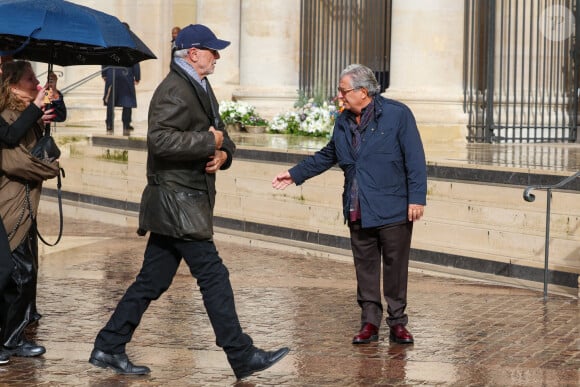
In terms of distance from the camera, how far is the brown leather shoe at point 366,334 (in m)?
8.24

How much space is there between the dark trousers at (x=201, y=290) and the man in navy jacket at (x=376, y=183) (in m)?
1.16

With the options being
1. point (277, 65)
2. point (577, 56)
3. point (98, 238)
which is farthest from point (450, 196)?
point (277, 65)

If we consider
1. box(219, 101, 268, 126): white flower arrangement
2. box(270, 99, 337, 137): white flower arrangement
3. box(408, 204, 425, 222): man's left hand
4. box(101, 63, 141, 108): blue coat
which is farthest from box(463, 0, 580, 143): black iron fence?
box(408, 204, 425, 222): man's left hand

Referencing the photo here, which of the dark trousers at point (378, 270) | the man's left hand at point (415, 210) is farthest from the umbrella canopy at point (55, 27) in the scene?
the man's left hand at point (415, 210)

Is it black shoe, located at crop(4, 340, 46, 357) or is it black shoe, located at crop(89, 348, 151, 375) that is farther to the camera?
black shoe, located at crop(4, 340, 46, 357)

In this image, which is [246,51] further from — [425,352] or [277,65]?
[425,352]

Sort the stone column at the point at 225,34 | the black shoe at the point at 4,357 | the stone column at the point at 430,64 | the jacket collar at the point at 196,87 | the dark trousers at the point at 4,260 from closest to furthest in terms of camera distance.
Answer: the jacket collar at the point at 196,87 → the dark trousers at the point at 4,260 → the black shoe at the point at 4,357 → the stone column at the point at 430,64 → the stone column at the point at 225,34

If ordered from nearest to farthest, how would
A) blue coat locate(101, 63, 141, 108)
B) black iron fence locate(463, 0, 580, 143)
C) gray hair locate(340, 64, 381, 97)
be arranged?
gray hair locate(340, 64, 381, 97), black iron fence locate(463, 0, 580, 143), blue coat locate(101, 63, 141, 108)

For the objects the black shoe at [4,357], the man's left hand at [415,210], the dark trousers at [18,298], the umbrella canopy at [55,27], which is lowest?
the black shoe at [4,357]

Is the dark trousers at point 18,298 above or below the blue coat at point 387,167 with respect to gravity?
below

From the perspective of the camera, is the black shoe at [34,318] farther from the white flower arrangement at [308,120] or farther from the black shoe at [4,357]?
the white flower arrangement at [308,120]

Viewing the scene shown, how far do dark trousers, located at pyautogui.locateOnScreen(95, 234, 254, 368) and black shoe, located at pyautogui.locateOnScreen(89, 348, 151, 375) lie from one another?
0.03 m

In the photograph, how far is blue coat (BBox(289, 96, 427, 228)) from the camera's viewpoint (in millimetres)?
8102

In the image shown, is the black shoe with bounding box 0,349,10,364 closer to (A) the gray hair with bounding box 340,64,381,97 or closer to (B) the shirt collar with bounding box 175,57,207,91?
(B) the shirt collar with bounding box 175,57,207,91
